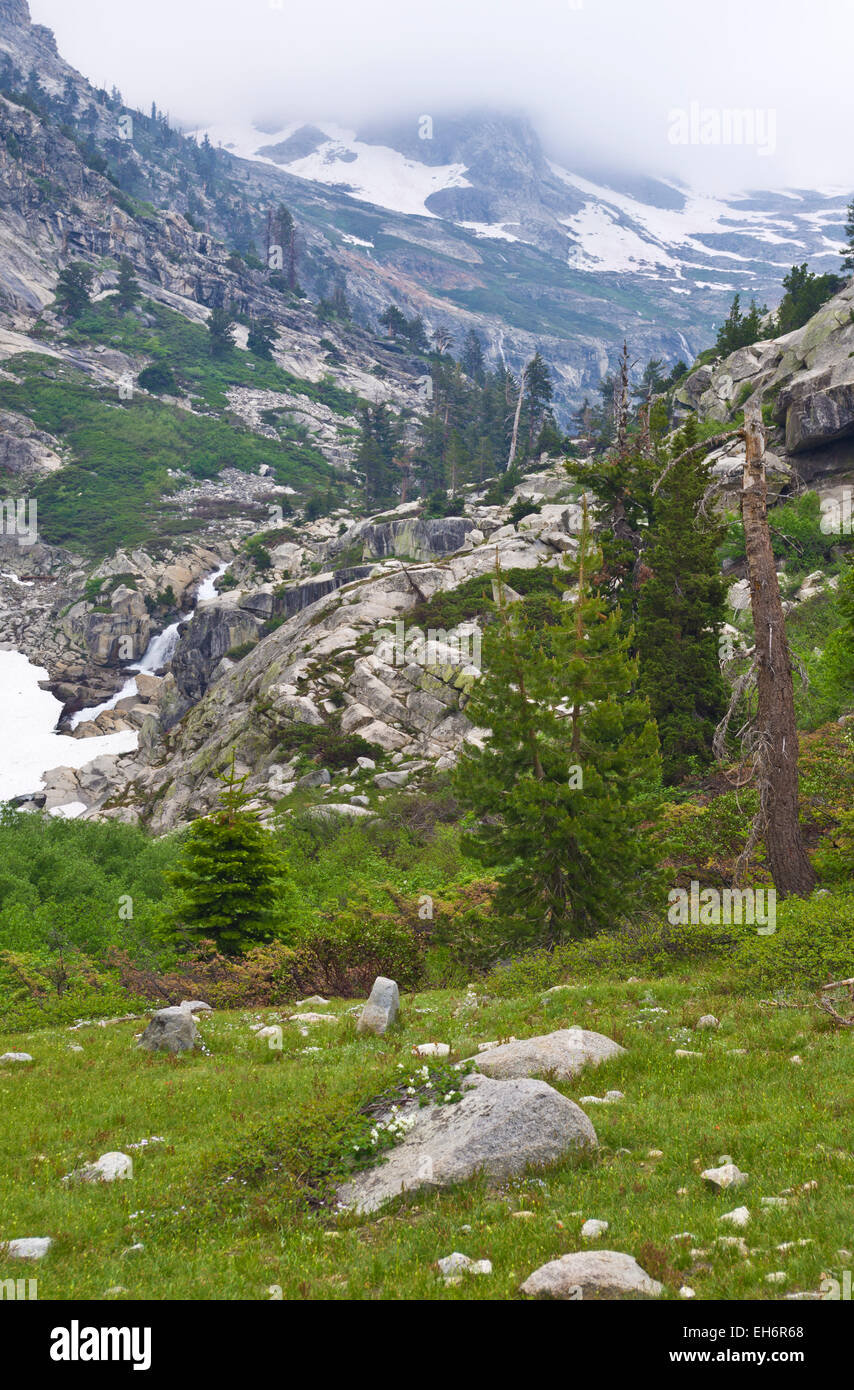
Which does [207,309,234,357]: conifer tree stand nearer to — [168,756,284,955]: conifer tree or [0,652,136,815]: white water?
[0,652,136,815]: white water

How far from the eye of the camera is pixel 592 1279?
4832 mm

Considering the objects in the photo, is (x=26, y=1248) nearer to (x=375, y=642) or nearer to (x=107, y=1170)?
(x=107, y=1170)

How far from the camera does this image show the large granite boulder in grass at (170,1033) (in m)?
12.4

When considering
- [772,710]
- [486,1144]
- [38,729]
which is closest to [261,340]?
[38,729]

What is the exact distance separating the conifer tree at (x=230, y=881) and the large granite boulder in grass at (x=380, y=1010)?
6639 millimetres

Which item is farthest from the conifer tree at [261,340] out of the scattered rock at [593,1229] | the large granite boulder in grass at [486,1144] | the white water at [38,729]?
the scattered rock at [593,1229]

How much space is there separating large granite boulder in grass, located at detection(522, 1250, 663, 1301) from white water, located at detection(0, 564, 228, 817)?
57031 millimetres

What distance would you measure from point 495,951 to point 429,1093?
9080 mm

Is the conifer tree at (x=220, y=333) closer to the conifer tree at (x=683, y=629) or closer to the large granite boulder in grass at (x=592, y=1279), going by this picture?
the conifer tree at (x=683, y=629)

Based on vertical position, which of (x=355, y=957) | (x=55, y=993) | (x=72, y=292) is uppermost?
(x=72, y=292)

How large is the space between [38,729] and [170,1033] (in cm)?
6605

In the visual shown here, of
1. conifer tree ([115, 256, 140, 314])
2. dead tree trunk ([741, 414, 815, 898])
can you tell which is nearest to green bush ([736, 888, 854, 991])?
dead tree trunk ([741, 414, 815, 898])

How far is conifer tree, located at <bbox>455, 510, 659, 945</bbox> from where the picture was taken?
16.2 m

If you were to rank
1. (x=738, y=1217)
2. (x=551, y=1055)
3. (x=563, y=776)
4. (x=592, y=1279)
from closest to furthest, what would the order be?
(x=592, y=1279) < (x=738, y=1217) < (x=551, y=1055) < (x=563, y=776)
